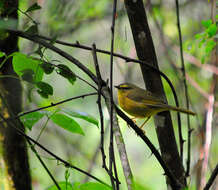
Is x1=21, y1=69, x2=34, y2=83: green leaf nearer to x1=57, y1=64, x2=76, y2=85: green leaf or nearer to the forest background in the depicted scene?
the forest background

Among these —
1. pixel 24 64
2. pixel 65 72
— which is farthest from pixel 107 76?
pixel 24 64

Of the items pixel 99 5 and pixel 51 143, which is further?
pixel 51 143

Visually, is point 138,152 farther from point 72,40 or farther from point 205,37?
point 205,37

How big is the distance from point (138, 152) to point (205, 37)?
18.7 feet

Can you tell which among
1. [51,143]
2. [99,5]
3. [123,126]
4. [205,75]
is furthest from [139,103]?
[51,143]

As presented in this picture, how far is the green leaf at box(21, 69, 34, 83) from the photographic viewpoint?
163cm

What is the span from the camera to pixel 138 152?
7613 mm

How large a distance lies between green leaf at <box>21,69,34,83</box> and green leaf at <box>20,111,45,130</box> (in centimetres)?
19

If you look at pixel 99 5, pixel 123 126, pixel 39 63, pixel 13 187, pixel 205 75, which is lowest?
pixel 13 187

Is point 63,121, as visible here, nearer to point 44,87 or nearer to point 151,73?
point 44,87

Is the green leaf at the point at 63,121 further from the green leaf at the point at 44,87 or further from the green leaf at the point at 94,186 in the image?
the green leaf at the point at 94,186

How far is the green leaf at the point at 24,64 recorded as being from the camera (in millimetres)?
1666

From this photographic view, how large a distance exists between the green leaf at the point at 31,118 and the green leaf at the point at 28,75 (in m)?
0.19

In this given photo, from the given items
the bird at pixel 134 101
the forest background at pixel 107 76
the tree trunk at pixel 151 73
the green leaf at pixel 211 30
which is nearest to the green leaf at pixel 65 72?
the forest background at pixel 107 76
